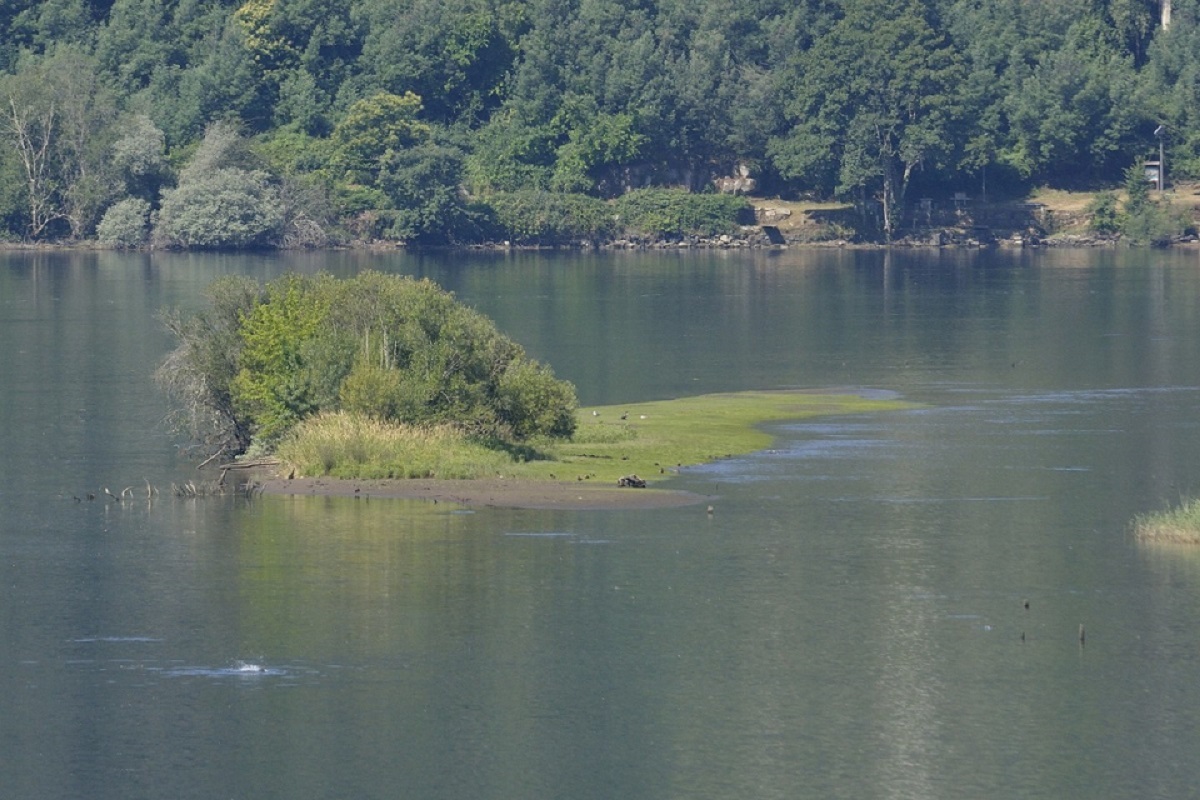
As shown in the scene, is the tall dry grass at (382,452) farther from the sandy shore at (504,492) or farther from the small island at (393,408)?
the sandy shore at (504,492)

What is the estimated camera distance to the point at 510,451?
239 feet

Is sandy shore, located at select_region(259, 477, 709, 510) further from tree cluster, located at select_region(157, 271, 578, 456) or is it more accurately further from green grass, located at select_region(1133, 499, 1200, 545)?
green grass, located at select_region(1133, 499, 1200, 545)

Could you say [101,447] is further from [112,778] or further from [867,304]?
[867,304]

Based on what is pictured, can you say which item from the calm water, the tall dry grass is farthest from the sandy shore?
the calm water

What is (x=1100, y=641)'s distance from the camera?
171 feet

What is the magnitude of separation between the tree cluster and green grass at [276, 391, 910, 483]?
80 centimetres

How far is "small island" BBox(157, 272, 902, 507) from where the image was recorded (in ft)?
231

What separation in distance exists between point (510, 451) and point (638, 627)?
20586mm

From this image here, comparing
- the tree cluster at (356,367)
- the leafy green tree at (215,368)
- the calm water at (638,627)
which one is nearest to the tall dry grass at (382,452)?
the tree cluster at (356,367)

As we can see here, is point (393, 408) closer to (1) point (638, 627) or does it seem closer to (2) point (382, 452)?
(2) point (382, 452)

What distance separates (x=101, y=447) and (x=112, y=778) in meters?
39.6

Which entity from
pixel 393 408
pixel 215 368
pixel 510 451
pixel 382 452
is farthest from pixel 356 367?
pixel 215 368

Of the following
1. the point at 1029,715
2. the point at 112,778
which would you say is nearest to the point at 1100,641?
the point at 1029,715

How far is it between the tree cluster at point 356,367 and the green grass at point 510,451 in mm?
805
